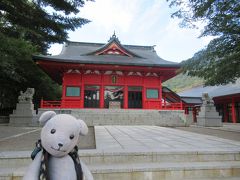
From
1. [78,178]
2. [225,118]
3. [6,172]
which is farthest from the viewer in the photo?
[225,118]

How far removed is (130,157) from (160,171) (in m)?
0.67

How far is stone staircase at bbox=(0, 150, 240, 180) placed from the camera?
3.41 m

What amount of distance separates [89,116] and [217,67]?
9225 mm

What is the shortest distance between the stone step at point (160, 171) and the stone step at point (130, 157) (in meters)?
0.21

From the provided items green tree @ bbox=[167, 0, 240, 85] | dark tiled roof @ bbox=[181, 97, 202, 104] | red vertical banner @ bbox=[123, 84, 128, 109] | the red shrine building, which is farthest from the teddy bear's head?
dark tiled roof @ bbox=[181, 97, 202, 104]

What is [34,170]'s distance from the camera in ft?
6.72

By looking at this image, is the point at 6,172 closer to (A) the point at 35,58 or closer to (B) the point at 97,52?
(A) the point at 35,58

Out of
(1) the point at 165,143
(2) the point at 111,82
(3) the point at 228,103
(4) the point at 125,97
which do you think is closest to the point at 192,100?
(3) the point at 228,103

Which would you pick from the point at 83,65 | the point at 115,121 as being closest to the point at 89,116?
the point at 115,121

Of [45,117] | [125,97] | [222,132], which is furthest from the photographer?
[125,97]

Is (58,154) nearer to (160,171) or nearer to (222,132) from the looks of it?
(160,171)

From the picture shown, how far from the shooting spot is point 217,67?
23.1ft

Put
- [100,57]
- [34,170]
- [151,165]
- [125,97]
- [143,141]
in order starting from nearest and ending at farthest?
[34,170]
[151,165]
[143,141]
[125,97]
[100,57]

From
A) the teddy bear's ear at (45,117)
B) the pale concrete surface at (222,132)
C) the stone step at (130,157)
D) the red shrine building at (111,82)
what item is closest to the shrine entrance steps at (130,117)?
the red shrine building at (111,82)
